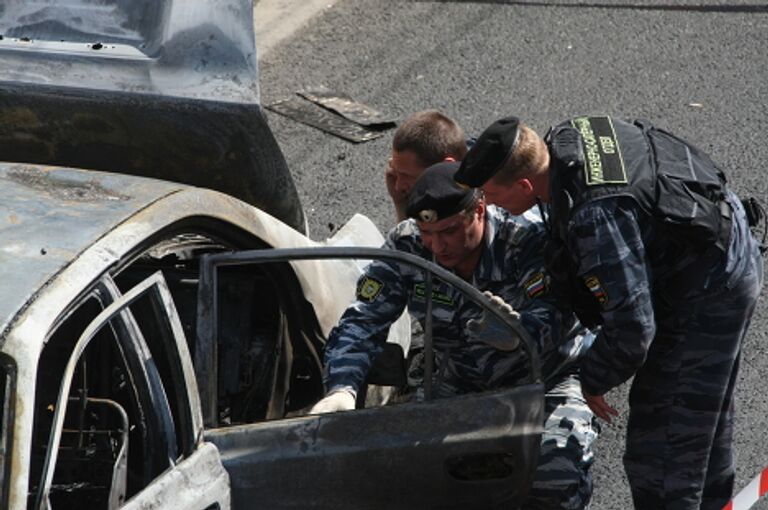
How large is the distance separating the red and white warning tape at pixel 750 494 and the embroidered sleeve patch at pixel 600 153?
1.28m

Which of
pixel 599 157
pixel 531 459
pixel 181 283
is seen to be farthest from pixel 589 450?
pixel 181 283

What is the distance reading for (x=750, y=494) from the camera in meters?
4.62

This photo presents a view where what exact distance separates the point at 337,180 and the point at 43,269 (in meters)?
3.71

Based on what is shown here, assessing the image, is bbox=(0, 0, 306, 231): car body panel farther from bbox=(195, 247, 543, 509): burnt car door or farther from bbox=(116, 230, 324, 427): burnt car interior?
bbox=(195, 247, 543, 509): burnt car door

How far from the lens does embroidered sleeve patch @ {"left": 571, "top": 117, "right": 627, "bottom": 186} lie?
3.90 metres

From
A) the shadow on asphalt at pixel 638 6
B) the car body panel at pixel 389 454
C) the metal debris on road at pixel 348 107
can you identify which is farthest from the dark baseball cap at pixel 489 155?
the shadow on asphalt at pixel 638 6

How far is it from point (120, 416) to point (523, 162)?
54.0 inches

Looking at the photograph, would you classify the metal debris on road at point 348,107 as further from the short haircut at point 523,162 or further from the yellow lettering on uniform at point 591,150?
the short haircut at point 523,162

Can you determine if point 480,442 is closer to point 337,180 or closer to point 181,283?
point 181,283

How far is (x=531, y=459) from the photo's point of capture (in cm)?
396

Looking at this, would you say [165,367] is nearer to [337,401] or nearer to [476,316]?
[337,401]

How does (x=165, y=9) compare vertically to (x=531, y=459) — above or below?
above

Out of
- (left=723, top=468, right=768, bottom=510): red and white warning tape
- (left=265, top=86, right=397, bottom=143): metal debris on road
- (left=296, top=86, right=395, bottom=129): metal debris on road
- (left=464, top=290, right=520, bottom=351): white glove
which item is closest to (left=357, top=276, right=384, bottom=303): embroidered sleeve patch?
(left=464, top=290, right=520, bottom=351): white glove

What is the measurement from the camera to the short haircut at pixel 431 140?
4.75 metres
